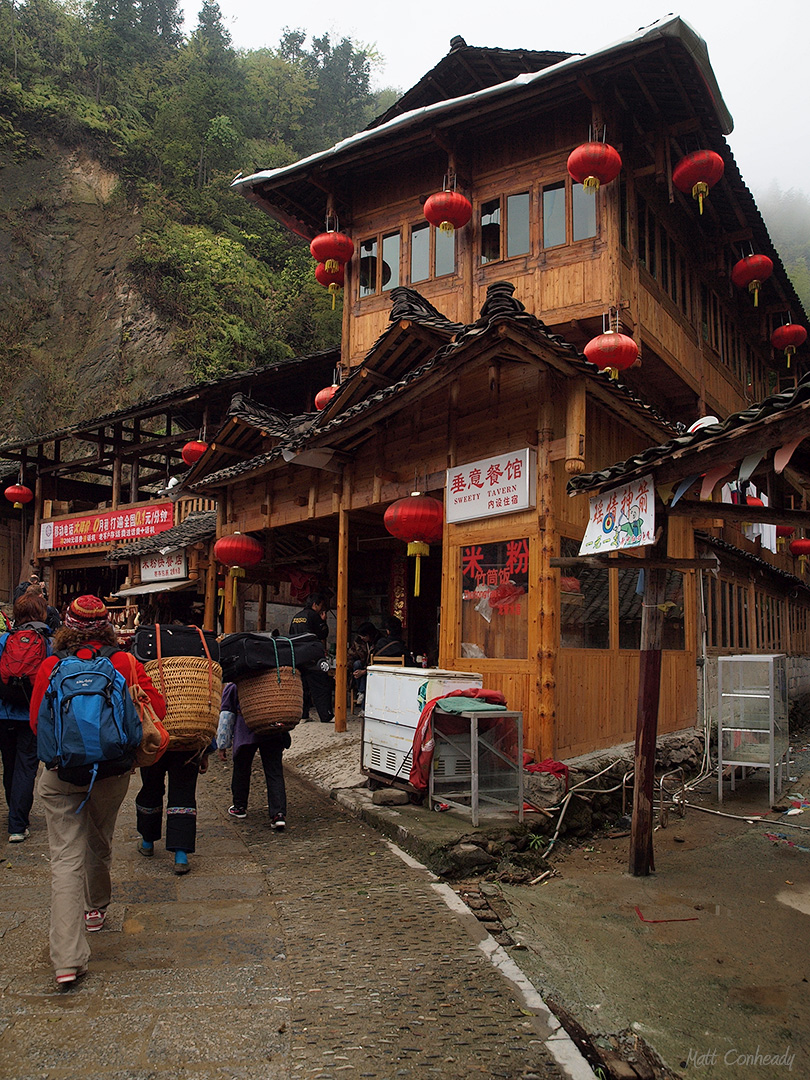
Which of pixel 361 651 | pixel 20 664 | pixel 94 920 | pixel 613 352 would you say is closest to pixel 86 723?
pixel 94 920

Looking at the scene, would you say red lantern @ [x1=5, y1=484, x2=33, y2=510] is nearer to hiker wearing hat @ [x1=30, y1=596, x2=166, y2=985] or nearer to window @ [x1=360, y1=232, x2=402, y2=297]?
window @ [x1=360, y1=232, x2=402, y2=297]

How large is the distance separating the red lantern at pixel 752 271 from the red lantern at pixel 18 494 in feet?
71.7

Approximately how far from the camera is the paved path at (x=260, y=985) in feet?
11.0

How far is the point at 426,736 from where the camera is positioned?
745cm

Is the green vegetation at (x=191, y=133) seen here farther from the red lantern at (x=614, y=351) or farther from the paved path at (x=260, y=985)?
the paved path at (x=260, y=985)

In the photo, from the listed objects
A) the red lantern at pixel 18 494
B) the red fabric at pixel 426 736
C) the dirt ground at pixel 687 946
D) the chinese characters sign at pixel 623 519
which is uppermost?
the red lantern at pixel 18 494

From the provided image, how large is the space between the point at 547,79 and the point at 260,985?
518 inches

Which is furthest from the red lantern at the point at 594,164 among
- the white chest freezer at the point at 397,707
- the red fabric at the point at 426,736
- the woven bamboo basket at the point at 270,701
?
the woven bamboo basket at the point at 270,701

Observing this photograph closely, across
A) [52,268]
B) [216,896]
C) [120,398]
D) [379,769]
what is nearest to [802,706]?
[379,769]

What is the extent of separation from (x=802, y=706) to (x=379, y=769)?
14.5 metres

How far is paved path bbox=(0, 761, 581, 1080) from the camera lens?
11.0 feet

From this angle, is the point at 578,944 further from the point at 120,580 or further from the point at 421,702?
the point at 120,580

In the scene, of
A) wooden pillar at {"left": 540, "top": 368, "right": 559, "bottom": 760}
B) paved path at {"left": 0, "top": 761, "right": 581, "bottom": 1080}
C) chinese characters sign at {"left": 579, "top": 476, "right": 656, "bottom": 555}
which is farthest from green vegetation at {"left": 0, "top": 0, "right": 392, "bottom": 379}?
paved path at {"left": 0, "top": 761, "right": 581, "bottom": 1080}

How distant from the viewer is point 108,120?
3938cm
